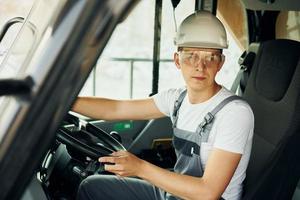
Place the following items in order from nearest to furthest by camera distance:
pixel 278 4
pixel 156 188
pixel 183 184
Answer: pixel 183 184 → pixel 156 188 → pixel 278 4

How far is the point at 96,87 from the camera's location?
4.17 m

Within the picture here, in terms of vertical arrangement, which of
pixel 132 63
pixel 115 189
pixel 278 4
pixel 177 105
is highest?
pixel 132 63

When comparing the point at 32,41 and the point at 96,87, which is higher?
the point at 96,87

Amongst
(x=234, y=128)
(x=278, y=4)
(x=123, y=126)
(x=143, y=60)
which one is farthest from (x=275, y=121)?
(x=143, y=60)

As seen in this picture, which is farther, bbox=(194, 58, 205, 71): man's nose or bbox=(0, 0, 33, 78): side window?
bbox=(194, 58, 205, 71): man's nose

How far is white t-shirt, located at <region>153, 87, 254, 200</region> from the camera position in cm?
149

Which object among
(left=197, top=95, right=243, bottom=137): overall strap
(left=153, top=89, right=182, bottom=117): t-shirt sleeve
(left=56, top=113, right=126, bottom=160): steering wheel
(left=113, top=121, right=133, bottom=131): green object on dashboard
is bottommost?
(left=56, top=113, right=126, bottom=160): steering wheel

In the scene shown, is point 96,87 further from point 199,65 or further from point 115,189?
point 199,65

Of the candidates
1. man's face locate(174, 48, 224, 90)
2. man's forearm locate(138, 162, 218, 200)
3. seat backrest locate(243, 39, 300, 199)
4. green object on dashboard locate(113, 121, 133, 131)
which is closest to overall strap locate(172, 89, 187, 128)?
man's face locate(174, 48, 224, 90)

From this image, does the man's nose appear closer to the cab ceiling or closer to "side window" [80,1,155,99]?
the cab ceiling

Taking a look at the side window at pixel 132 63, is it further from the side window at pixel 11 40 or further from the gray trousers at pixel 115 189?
the side window at pixel 11 40

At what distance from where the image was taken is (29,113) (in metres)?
0.52

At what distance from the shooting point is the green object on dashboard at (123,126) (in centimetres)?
303

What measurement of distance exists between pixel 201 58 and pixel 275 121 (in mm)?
378
